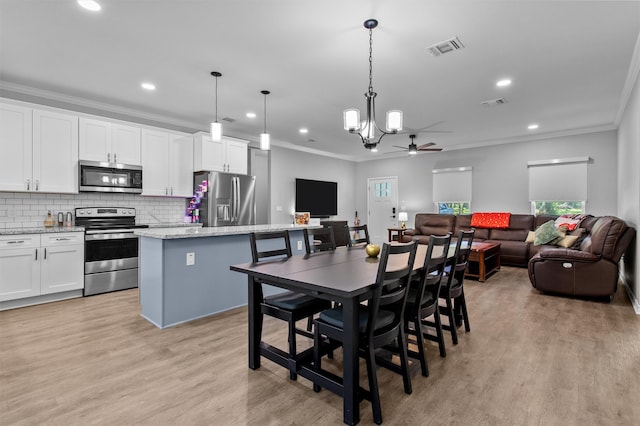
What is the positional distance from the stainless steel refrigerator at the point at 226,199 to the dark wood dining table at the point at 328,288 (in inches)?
126

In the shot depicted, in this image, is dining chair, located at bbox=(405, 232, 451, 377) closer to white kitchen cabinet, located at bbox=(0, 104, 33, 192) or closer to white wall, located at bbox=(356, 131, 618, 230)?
white kitchen cabinet, located at bbox=(0, 104, 33, 192)

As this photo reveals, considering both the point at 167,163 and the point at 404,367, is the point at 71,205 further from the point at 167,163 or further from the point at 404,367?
the point at 404,367

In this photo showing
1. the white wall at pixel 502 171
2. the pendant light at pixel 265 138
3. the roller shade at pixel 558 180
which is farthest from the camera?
the roller shade at pixel 558 180

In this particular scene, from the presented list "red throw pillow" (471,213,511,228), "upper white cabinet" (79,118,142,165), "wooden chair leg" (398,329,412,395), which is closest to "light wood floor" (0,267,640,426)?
"wooden chair leg" (398,329,412,395)

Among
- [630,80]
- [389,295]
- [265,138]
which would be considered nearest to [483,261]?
[630,80]

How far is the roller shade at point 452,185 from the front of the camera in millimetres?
7805

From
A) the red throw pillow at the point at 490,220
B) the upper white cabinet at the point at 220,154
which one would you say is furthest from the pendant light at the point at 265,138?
the red throw pillow at the point at 490,220

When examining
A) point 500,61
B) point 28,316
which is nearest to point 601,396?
point 500,61

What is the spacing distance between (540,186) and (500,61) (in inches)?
173

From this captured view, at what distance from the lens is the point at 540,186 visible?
6.80 m

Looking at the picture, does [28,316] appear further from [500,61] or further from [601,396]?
[500,61]

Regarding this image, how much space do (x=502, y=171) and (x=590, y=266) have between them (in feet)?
12.3

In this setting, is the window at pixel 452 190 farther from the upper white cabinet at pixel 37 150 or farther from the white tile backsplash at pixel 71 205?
the upper white cabinet at pixel 37 150

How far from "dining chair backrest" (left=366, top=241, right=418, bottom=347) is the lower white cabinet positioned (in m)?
4.07
